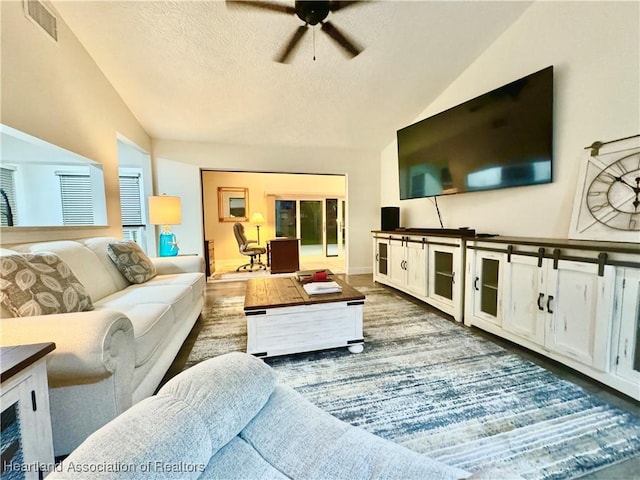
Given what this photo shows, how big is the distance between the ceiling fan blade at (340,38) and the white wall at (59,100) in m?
2.18

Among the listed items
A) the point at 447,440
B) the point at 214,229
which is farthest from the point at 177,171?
the point at 447,440

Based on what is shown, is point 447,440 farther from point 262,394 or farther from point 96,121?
point 96,121

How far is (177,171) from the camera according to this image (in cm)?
450

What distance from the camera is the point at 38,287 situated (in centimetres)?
137

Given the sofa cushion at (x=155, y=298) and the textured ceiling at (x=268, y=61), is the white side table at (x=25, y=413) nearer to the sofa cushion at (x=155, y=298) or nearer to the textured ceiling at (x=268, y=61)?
the sofa cushion at (x=155, y=298)

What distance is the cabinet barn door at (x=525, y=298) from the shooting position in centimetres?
201

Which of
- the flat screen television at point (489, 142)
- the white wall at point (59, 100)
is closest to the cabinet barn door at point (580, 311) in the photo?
the flat screen television at point (489, 142)

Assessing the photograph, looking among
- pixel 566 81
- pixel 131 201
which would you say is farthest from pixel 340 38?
pixel 131 201

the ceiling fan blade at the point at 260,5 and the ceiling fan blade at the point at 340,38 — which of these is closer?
the ceiling fan blade at the point at 260,5

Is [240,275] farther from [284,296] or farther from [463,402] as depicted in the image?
[463,402]

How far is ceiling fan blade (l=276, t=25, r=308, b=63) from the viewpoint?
7.32ft

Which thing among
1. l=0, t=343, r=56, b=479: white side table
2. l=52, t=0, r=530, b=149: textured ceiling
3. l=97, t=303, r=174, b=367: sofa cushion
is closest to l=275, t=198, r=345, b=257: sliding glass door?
l=52, t=0, r=530, b=149: textured ceiling

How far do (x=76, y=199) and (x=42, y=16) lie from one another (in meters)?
1.92

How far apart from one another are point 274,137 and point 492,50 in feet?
10.1
